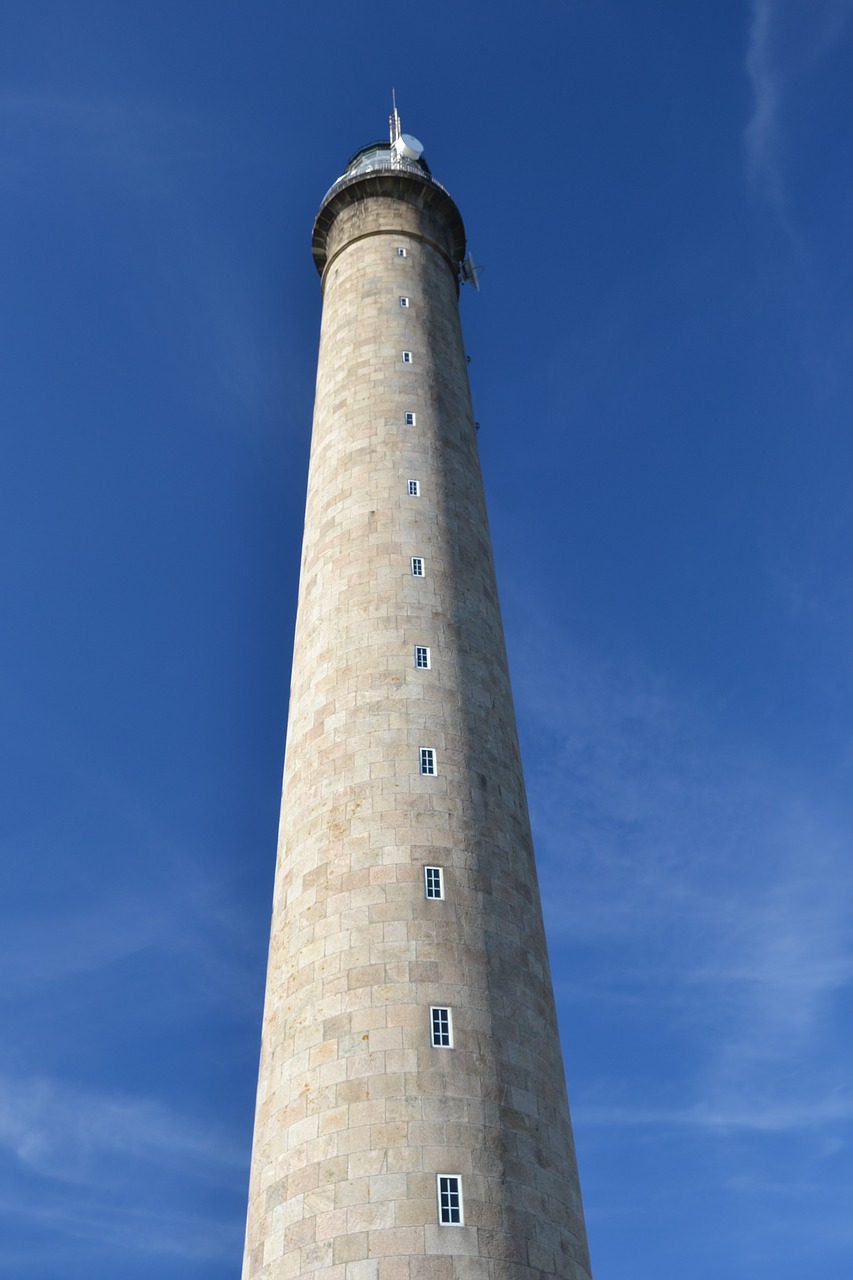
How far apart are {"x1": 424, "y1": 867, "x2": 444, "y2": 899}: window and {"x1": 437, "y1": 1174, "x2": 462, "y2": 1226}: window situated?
23.4 feet

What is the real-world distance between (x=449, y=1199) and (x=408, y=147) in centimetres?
5078

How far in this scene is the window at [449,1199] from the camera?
25.3 m

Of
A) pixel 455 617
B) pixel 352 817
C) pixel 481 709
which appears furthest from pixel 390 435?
pixel 352 817

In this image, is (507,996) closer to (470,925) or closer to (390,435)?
(470,925)

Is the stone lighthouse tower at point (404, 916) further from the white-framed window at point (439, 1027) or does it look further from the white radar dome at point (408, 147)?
the white radar dome at point (408, 147)

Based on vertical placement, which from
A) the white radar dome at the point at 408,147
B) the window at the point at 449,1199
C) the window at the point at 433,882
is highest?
the white radar dome at the point at 408,147

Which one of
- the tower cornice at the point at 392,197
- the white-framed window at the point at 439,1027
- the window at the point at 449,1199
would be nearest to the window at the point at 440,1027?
the white-framed window at the point at 439,1027

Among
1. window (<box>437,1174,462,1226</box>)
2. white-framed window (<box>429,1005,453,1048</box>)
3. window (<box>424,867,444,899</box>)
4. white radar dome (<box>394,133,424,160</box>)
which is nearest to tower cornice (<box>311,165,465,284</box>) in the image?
white radar dome (<box>394,133,424,160</box>)

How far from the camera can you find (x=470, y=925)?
30.3m

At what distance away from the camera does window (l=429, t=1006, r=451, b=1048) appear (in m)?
27.9

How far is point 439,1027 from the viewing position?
28172 millimetres

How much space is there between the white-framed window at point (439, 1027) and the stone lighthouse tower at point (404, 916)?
5 cm

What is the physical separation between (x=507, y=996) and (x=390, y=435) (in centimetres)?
2219

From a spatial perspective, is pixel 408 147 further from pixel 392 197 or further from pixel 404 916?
pixel 404 916
